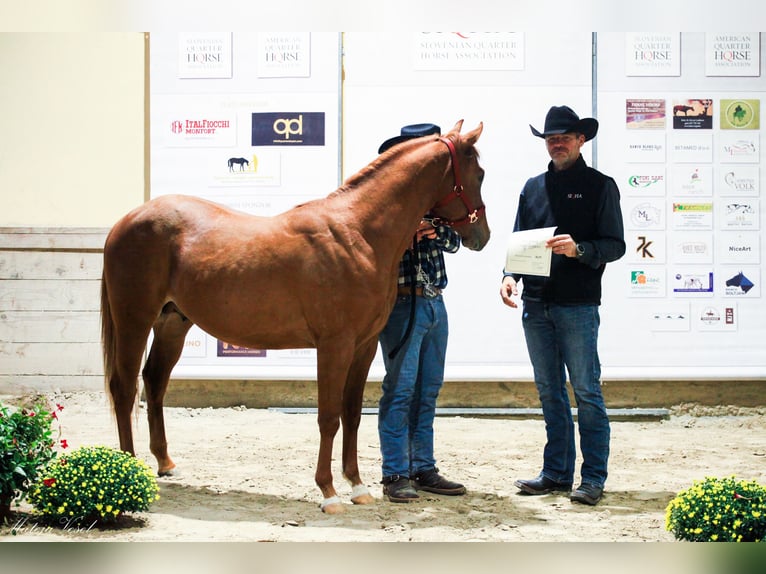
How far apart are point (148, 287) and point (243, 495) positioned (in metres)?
1.15

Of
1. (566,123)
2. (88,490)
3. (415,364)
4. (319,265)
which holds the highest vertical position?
(566,123)

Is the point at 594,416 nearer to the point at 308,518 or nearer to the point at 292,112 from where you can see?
the point at 308,518

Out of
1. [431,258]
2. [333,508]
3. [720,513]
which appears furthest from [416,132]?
[720,513]

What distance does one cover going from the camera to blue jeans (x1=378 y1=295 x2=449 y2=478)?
3.79 metres

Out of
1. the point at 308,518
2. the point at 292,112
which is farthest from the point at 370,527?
the point at 292,112

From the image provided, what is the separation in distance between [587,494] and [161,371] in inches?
90.8

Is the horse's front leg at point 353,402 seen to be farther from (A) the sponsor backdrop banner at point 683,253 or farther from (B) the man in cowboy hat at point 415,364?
(A) the sponsor backdrop banner at point 683,253

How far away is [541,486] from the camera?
3.96 metres

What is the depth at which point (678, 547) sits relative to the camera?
8.49 ft

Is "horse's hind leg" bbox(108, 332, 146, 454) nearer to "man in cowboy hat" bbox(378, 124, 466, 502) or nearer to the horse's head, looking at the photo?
"man in cowboy hat" bbox(378, 124, 466, 502)

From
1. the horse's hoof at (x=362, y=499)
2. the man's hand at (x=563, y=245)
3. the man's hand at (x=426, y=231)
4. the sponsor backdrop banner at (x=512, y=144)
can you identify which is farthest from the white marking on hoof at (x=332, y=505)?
the sponsor backdrop banner at (x=512, y=144)

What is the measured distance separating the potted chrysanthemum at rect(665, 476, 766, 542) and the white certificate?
4.01 ft

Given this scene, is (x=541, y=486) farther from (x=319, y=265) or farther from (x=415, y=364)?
(x=319, y=265)
